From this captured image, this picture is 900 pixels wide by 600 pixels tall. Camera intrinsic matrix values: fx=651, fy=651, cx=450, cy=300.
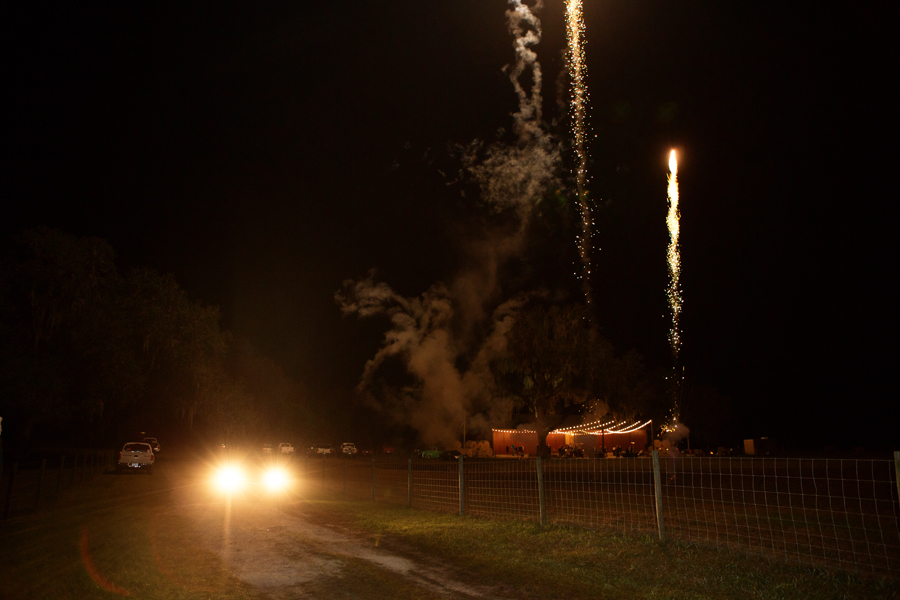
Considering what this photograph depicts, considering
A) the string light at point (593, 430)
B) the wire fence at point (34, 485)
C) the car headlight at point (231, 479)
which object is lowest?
the car headlight at point (231, 479)

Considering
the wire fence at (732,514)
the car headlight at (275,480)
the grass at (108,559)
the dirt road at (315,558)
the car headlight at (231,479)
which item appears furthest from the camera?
the car headlight at (231,479)

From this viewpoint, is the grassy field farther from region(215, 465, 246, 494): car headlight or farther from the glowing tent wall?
the glowing tent wall

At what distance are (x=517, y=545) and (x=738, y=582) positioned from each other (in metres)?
3.37

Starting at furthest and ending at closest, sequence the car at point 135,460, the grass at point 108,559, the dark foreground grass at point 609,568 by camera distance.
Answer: the car at point 135,460 → the grass at point 108,559 → the dark foreground grass at point 609,568

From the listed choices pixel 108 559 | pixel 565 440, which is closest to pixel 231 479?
pixel 108 559

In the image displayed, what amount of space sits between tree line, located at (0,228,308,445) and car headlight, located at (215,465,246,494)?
10.4 m

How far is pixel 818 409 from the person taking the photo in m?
70.8

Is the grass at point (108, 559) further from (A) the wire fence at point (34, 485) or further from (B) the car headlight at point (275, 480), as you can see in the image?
(B) the car headlight at point (275, 480)

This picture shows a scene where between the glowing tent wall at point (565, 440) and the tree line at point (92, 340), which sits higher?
the tree line at point (92, 340)

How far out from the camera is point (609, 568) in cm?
790

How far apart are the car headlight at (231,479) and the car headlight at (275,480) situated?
95cm

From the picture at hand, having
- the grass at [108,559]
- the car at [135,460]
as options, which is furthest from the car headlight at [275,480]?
the grass at [108,559]

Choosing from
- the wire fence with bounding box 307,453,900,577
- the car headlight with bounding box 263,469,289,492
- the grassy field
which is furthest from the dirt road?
the car headlight with bounding box 263,469,289,492

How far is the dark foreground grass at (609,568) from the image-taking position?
265 inches
